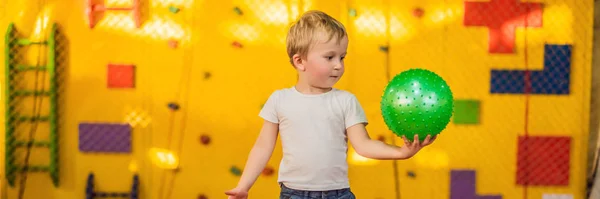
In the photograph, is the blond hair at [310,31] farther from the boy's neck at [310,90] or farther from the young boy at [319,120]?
the boy's neck at [310,90]

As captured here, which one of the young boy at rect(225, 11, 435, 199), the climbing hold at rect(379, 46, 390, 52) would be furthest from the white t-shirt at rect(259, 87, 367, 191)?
the climbing hold at rect(379, 46, 390, 52)

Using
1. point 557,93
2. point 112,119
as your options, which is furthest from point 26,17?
point 557,93

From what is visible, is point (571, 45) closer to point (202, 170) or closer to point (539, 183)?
point (539, 183)

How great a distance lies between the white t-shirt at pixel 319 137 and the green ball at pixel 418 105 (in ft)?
0.44

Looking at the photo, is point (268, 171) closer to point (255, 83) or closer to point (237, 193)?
point (255, 83)

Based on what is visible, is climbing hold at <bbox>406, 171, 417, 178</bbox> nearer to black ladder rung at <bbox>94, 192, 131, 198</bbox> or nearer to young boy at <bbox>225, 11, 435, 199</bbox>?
black ladder rung at <bbox>94, 192, 131, 198</bbox>

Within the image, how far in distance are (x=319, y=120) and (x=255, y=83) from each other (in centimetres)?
184

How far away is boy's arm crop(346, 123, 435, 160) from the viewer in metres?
2.14

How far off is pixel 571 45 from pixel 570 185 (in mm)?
763

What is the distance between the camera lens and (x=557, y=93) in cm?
412

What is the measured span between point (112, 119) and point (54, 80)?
14.3 inches

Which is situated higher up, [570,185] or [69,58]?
[69,58]

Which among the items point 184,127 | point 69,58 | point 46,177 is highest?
point 69,58

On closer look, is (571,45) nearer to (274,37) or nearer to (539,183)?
(539,183)
